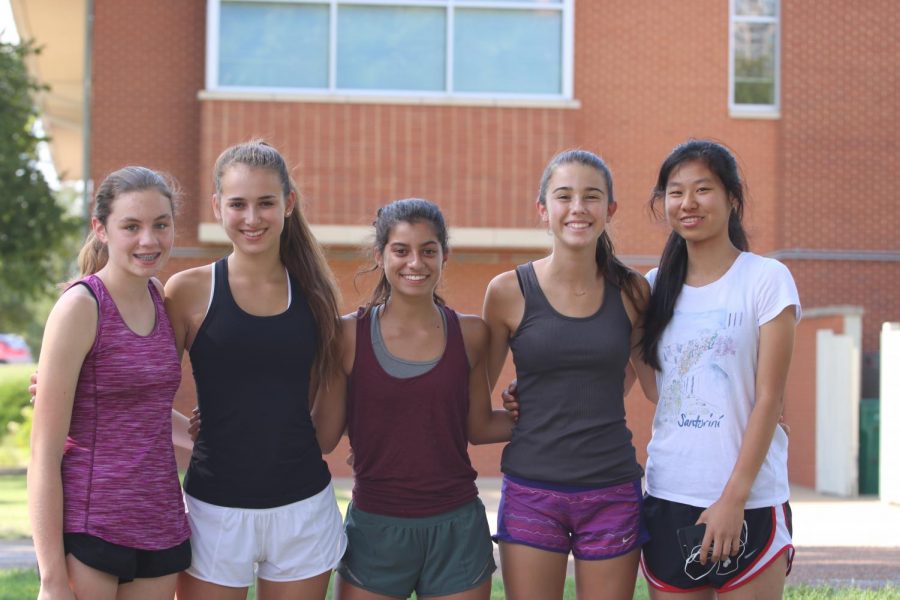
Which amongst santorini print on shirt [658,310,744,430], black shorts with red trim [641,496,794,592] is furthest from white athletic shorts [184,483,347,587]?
santorini print on shirt [658,310,744,430]

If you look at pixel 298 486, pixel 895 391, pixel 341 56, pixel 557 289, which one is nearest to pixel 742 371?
pixel 557 289

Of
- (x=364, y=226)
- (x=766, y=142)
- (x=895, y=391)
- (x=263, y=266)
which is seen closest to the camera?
(x=263, y=266)

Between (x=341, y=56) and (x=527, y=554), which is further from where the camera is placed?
(x=341, y=56)

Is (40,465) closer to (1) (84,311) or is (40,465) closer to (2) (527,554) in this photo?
(1) (84,311)

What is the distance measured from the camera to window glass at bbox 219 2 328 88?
39.6 feet

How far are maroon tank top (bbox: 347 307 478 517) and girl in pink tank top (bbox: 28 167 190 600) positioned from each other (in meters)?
0.68

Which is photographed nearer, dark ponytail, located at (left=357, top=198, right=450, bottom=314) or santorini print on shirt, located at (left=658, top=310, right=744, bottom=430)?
santorini print on shirt, located at (left=658, top=310, right=744, bottom=430)

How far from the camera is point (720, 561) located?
3506 millimetres

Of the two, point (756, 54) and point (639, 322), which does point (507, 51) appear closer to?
point (756, 54)

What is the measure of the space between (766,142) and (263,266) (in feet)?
34.2

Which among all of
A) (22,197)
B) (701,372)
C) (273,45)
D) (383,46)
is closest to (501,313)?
(701,372)

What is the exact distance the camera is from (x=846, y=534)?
9.12 metres

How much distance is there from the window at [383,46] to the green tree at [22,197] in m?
3.84

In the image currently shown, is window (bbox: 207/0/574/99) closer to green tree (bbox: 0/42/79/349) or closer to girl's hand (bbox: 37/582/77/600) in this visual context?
green tree (bbox: 0/42/79/349)
